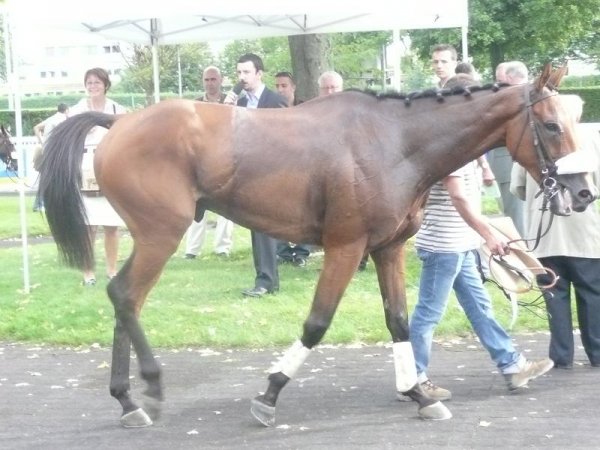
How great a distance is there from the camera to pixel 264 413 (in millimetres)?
5758

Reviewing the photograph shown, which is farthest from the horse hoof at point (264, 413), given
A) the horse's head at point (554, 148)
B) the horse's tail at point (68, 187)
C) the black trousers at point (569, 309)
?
the black trousers at point (569, 309)

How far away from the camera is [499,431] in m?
5.55

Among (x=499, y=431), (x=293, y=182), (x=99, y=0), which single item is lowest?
(x=499, y=431)

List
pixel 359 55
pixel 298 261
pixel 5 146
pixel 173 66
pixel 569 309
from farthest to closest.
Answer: pixel 173 66 < pixel 359 55 < pixel 5 146 < pixel 298 261 < pixel 569 309

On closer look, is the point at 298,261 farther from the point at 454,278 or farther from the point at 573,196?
the point at 573,196

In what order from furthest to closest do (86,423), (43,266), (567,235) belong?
(43,266)
(567,235)
(86,423)

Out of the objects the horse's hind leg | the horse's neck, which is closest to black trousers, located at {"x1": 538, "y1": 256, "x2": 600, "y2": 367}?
the horse's neck

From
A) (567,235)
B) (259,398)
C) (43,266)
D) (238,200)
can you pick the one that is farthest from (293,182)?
(43,266)

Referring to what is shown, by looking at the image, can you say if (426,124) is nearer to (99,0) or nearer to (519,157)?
(519,157)

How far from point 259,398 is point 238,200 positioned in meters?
1.16

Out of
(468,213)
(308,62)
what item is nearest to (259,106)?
(308,62)

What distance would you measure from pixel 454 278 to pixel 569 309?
1.23 metres

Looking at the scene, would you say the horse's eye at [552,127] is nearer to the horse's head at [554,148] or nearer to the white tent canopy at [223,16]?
the horse's head at [554,148]

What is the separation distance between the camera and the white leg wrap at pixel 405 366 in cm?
599
